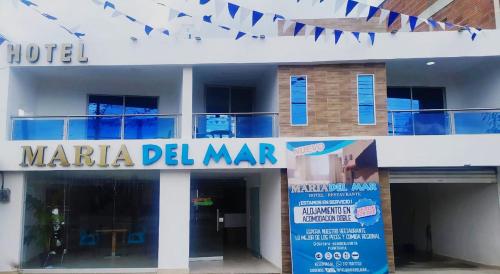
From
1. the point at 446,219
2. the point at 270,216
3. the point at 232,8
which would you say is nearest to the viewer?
the point at 232,8

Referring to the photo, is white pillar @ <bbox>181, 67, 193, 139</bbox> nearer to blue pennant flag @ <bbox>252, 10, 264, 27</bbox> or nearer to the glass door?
the glass door

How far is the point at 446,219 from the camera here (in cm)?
1447

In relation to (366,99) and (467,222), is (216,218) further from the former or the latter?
(467,222)

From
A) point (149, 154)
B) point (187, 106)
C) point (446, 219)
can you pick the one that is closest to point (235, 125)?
point (187, 106)

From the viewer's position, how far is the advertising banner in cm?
1125

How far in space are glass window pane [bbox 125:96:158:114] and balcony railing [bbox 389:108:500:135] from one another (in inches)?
277

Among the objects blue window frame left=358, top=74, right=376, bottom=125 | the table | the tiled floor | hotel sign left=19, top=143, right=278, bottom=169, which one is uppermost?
blue window frame left=358, top=74, right=376, bottom=125

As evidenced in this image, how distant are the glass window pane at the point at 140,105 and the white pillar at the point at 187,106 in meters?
Answer: 2.63

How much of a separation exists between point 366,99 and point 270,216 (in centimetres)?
399

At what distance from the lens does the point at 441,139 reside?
39.2 feet

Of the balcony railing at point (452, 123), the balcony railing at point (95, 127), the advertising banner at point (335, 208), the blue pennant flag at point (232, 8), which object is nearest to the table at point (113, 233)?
the balcony railing at point (95, 127)

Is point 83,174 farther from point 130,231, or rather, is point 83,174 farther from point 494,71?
point 494,71

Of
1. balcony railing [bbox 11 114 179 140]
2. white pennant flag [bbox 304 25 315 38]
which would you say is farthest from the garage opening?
balcony railing [bbox 11 114 179 140]

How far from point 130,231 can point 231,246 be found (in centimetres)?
424
